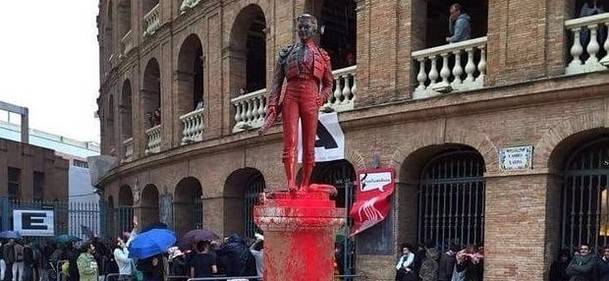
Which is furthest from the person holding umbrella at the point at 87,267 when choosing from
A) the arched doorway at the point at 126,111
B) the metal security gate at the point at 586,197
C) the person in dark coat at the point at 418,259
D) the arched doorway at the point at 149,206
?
the arched doorway at the point at 126,111

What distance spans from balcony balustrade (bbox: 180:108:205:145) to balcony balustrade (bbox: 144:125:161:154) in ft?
6.37

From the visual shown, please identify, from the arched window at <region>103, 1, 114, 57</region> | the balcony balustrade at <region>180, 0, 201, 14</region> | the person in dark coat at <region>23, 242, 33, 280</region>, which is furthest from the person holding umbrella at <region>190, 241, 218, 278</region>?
the arched window at <region>103, 1, 114, 57</region>

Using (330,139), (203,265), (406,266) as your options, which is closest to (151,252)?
(203,265)

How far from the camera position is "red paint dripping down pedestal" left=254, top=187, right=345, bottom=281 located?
21.9 feet

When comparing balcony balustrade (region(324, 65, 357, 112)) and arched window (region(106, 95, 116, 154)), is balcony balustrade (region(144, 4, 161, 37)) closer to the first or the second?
arched window (region(106, 95, 116, 154))

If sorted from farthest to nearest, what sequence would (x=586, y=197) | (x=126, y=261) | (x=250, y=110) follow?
(x=250, y=110) < (x=126, y=261) < (x=586, y=197)

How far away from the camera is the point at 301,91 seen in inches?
275

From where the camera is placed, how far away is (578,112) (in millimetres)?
11164

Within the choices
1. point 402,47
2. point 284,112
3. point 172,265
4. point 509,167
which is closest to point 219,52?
point 402,47

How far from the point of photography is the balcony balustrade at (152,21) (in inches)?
868

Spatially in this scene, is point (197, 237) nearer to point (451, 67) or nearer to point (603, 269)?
point (451, 67)

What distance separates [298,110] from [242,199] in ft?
39.5

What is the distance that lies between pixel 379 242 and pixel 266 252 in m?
7.52

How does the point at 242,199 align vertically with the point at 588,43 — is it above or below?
above
